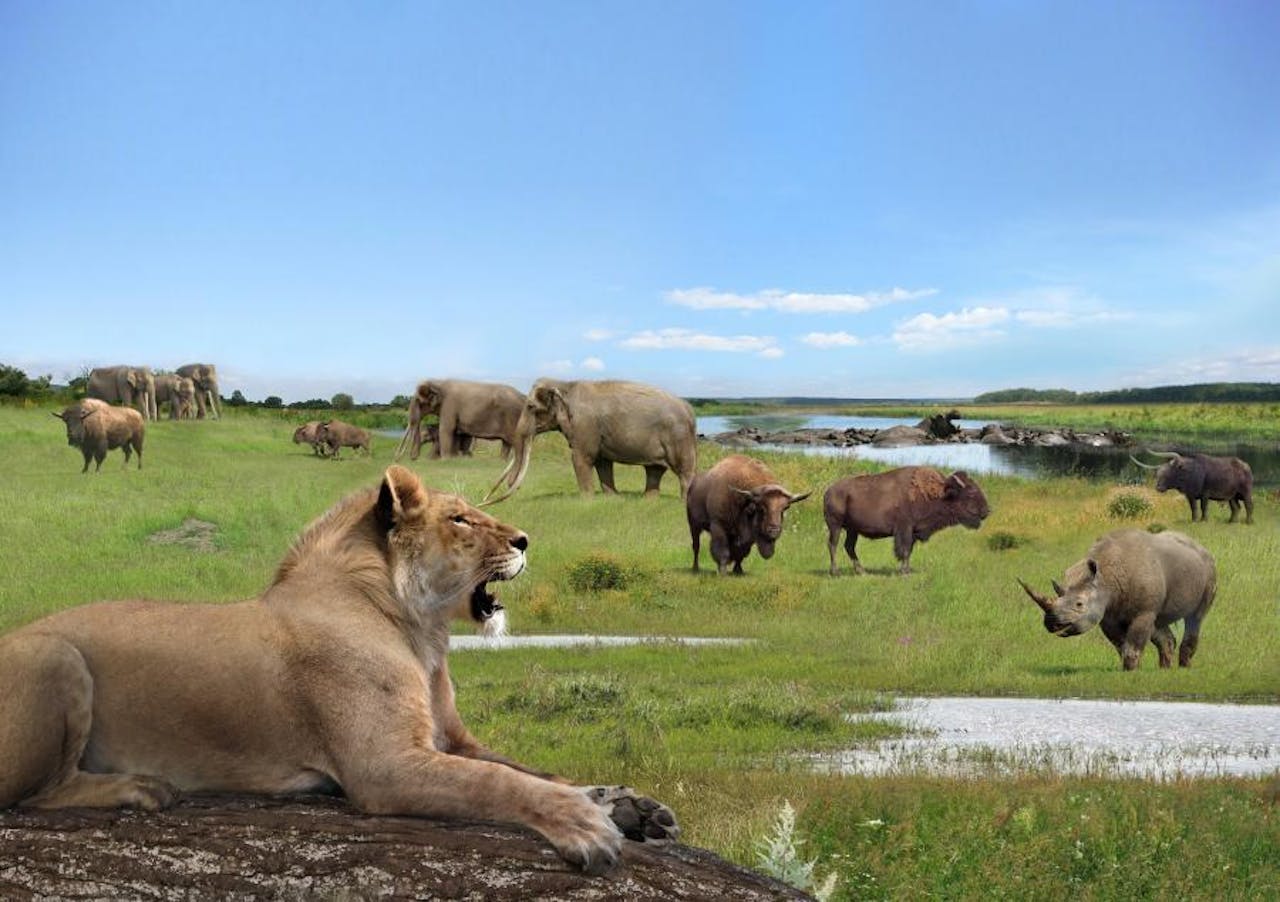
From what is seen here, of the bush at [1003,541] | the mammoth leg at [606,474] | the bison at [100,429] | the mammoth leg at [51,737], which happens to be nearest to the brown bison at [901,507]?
the bush at [1003,541]

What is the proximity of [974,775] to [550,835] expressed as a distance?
7.78 metres

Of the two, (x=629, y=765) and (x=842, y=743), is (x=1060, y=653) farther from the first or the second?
(x=629, y=765)

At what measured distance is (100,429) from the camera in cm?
3309

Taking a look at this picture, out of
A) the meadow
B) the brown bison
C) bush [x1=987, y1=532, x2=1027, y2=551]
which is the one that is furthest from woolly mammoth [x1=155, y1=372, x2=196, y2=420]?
bush [x1=987, y1=532, x2=1027, y2=551]

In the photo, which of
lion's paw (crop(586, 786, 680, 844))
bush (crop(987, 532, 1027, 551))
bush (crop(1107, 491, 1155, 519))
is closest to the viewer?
lion's paw (crop(586, 786, 680, 844))

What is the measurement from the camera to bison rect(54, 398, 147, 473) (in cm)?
3281

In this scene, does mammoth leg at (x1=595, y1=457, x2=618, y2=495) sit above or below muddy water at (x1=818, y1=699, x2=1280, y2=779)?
above

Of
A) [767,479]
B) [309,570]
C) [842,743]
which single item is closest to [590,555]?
[767,479]

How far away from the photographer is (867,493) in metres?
26.9

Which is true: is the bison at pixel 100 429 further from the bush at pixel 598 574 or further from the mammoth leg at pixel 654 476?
the bush at pixel 598 574

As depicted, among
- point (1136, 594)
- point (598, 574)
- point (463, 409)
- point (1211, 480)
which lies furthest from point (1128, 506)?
point (463, 409)

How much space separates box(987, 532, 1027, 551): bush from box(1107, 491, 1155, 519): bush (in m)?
5.29

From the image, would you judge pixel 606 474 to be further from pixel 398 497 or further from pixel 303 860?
pixel 303 860

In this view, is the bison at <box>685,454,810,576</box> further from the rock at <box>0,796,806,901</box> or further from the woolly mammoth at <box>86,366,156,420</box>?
the woolly mammoth at <box>86,366,156,420</box>
